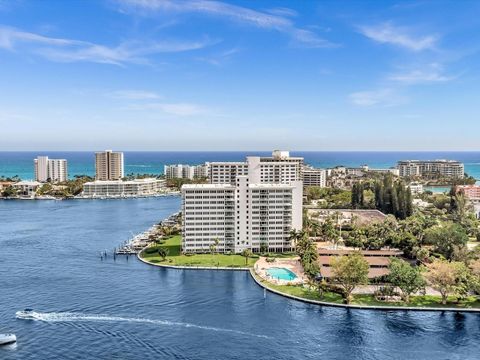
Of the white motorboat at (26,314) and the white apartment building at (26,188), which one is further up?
the white apartment building at (26,188)

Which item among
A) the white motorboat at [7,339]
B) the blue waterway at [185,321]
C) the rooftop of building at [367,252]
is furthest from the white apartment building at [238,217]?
the white motorboat at [7,339]

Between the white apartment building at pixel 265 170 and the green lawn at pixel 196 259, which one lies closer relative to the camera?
the green lawn at pixel 196 259

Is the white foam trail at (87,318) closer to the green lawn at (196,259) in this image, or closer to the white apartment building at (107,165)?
the green lawn at (196,259)

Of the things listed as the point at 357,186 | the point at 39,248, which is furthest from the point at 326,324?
the point at 357,186

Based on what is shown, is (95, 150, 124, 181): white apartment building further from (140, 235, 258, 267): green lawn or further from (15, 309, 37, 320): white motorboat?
(15, 309, 37, 320): white motorboat

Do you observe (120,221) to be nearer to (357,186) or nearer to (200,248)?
(200,248)

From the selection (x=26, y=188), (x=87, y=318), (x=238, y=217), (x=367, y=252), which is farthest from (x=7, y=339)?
(x=26, y=188)

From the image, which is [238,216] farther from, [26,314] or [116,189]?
[116,189]
